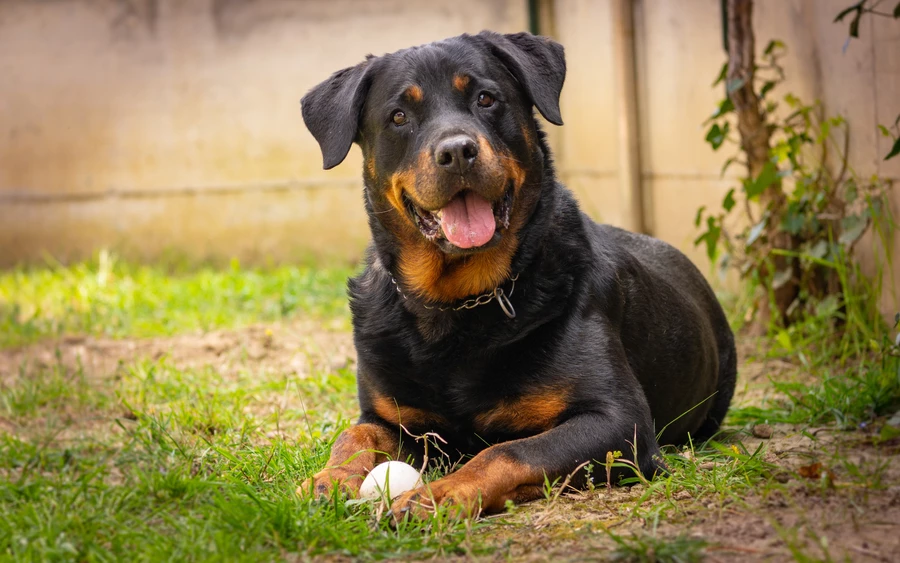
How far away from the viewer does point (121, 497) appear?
9.94 feet

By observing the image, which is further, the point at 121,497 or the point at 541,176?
the point at 541,176

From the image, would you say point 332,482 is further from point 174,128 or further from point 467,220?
point 174,128

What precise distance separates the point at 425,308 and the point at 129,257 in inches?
275

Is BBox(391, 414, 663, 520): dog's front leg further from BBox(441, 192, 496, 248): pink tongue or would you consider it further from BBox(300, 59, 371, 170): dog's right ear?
BBox(300, 59, 371, 170): dog's right ear

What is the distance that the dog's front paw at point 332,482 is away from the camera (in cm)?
299

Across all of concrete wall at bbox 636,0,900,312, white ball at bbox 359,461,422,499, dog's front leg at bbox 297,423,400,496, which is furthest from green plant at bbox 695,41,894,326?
white ball at bbox 359,461,422,499

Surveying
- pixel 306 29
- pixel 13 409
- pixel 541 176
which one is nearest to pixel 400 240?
pixel 541 176

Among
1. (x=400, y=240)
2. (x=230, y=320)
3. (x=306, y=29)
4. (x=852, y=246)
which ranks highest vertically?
(x=306, y=29)

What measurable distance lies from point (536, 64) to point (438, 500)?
1707 mm

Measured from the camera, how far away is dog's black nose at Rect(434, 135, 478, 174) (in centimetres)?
328

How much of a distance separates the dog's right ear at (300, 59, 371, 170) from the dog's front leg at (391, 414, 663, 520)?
1.27 m

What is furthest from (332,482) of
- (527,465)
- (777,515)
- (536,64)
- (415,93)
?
(536,64)

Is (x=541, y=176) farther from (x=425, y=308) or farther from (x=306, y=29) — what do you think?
(x=306, y=29)

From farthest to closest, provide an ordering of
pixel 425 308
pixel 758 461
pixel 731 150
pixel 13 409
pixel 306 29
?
1. pixel 306 29
2. pixel 731 150
3. pixel 13 409
4. pixel 425 308
5. pixel 758 461
